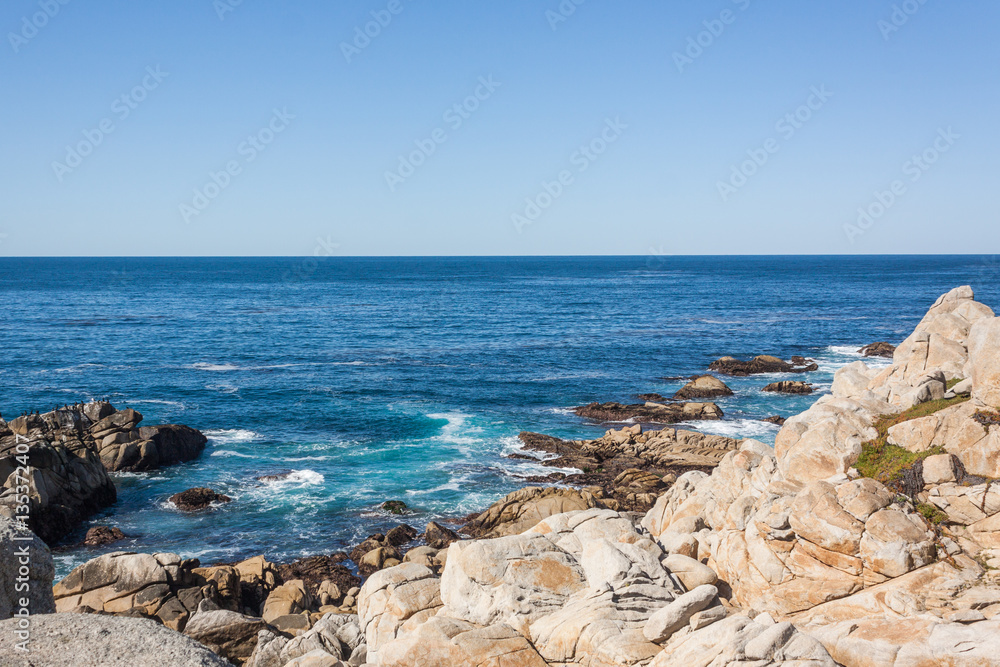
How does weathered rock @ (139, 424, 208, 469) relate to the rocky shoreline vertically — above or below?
below

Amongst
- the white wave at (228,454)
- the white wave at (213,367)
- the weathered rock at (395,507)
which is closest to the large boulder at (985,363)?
the weathered rock at (395,507)

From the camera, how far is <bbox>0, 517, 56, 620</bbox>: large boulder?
14680mm

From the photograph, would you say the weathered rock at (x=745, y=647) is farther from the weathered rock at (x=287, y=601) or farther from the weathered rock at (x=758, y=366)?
the weathered rock at (x=758, y=366)

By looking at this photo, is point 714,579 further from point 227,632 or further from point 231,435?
point 231,435

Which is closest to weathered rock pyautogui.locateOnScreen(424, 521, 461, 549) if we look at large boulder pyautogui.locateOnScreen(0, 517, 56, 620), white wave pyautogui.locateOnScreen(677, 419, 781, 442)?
large boulder pyautogui.locateOnScreen(0, 517, 56, 620)

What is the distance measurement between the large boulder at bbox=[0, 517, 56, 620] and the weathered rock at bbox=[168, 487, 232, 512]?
18728mm

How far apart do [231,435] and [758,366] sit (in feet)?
155

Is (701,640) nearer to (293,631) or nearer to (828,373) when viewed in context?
(293,631)

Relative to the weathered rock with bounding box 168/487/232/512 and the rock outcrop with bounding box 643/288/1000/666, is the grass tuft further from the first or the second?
the weathered rock with bounding box 168/487/232/512

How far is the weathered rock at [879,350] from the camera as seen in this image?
68312 millimetres

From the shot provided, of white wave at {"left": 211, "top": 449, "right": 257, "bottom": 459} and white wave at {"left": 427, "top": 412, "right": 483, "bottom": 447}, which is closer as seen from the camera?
white wave at {"left": 211, "top": 449, "right": 257, "bottom": 459}

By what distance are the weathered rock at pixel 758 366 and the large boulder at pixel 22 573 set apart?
57099 mm

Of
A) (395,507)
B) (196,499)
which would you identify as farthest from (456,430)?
(196,499)

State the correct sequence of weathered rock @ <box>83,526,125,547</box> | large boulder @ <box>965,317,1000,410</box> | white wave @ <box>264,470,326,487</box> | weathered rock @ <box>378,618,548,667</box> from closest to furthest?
weathered rock @ <box>378,618,548,667</box> < large boulder @ <box>965,317,1000,410</box> < weathered rock @ <box>83,526,125,547</box> < white wave @ <box>264,470,326,487</box>
